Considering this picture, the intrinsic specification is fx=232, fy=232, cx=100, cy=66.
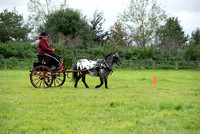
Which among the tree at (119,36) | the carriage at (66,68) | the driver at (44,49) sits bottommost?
the carriage at (66,68)

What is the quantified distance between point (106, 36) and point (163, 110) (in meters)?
38.8

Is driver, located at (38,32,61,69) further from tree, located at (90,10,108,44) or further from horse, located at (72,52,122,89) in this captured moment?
tree, located at (90,10,108,44)

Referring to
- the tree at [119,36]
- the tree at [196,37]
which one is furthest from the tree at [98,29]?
the tree at [196,37]

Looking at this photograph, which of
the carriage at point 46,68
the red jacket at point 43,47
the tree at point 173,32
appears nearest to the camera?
the red jacket at point 43,47

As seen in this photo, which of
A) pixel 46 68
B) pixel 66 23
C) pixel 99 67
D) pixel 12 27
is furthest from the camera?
pixel 12 27

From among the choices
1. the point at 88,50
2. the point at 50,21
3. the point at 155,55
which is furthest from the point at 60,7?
the point at 155,55

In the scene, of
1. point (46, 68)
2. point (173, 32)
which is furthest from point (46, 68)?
point (173, 32)

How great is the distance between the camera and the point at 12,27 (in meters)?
34.2

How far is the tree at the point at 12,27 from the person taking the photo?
33000 mm

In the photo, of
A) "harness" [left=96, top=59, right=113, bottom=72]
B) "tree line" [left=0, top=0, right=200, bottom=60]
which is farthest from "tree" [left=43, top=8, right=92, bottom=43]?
"harness" [left=96, top=59, right=113, bottom=72]

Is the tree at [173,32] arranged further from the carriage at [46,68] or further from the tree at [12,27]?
the carriage at [46,68]

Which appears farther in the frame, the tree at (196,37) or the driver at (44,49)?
the tree at (196,37)

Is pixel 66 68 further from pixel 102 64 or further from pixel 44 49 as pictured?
pixel 102 64

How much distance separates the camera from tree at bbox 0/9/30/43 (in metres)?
33.0
